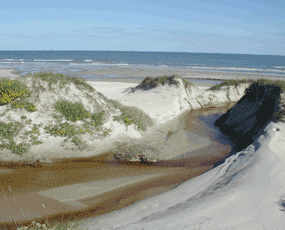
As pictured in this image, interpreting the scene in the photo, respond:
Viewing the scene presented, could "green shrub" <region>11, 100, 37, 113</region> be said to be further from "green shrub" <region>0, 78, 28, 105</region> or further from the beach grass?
"green shrub" <region>0, 78, 28, 105</region>

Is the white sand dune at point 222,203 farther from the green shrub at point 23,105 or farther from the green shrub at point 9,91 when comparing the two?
the green shrub at point 9,91

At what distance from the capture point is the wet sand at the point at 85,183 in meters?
5.39

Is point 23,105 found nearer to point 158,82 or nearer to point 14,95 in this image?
point 14,95

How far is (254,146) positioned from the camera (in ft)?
26.0

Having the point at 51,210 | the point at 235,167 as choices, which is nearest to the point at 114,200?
the point at 51,210

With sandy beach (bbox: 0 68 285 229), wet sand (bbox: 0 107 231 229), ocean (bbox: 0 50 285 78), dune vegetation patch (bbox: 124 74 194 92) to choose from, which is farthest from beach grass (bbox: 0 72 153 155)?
dune vegetation patch (bbox: 124 74 194 92)

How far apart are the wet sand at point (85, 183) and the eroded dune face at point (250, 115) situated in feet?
5.92

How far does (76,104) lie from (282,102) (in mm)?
10371

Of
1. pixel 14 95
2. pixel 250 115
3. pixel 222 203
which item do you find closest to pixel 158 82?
pixel 250 115

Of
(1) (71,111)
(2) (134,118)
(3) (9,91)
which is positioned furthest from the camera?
(2) (134,118)

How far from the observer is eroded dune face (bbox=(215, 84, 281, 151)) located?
9.74m

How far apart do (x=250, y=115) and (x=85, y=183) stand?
31.4 ft

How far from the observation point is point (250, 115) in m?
11.1

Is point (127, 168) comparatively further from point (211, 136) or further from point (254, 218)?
point (211, 136)
